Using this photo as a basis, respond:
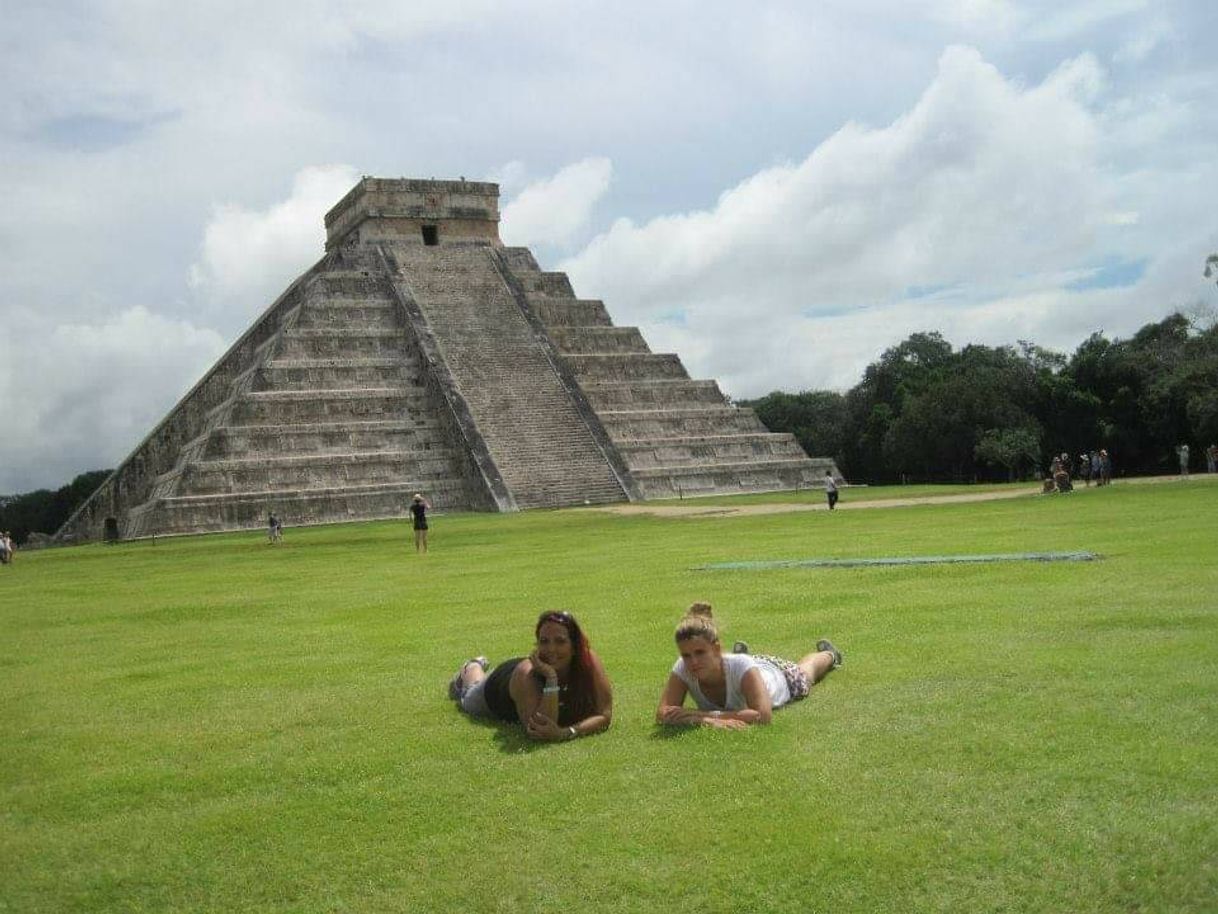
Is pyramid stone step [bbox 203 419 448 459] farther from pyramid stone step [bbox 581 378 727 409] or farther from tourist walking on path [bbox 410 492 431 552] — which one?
tourist walking on path [bbox 410 492 431 552]

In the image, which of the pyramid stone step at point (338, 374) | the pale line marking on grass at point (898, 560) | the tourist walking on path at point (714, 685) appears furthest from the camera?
the pyramid stone step at point (338, 374)

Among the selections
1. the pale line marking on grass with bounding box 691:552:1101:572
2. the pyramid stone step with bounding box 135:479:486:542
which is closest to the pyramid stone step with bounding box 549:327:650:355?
the pyramid stone step with bounding box 135:479:486:542

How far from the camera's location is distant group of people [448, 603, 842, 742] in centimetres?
634

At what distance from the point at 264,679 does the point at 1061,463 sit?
23.9 m

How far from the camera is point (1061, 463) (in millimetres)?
28422

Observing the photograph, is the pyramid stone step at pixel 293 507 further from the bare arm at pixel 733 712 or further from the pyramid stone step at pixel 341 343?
the bare arm at pixel 733 712

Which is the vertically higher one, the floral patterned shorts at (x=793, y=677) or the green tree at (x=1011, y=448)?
the green tree at (x=1011, y=448)

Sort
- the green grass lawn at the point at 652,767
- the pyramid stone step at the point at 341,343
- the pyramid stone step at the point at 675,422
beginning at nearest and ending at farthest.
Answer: the green grass lawn at the point at 652,767 → the pyramid stone step at the point at 341,343 → the pyramid stone step at the point at 675,422

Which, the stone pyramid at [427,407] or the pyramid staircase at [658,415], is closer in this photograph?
the stone pyramid at [427,407]

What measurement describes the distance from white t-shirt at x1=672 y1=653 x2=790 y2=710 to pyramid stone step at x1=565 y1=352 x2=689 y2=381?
35.9m

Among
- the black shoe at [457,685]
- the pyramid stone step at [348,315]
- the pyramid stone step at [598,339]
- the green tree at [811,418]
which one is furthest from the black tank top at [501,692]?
the green tree at [811,418]

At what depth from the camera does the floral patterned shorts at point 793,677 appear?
682 centimetres

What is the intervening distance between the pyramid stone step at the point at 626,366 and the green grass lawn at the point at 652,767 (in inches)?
1249

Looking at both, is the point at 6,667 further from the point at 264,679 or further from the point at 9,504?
the point at 9,504
